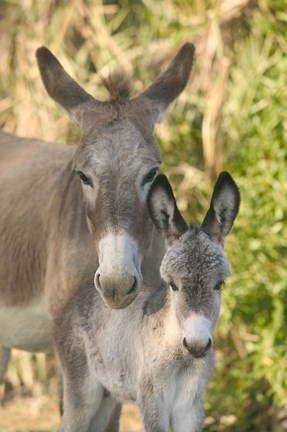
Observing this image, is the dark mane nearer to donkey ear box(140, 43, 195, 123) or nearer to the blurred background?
donkey ear box(140, 43, 195, 123)

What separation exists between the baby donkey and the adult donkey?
0.21 m

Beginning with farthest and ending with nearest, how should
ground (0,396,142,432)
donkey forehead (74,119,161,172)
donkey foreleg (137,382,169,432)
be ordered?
ground (0,396,142,432)
donkey forehead (74,119,161,172)
donkey foreleg (137,382,169,432)

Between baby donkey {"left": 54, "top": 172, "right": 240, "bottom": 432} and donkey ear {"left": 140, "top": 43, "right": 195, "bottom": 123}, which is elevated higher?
donkey ear {"left": 140, "top": 43, "right": 195, "bottom": 123}

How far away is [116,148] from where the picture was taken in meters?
5.39

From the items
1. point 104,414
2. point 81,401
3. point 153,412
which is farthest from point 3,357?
point 153,412

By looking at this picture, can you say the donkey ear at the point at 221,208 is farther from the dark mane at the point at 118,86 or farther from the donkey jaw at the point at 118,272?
the dark mane at the point at 118,86

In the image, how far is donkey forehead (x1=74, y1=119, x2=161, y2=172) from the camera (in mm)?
5348

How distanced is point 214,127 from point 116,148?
3.14 meters

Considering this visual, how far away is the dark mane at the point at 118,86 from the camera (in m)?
5.76

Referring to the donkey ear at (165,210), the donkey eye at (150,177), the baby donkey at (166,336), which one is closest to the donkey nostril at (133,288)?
the baby donkey at (166,336)

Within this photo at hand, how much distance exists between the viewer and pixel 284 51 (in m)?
7.91

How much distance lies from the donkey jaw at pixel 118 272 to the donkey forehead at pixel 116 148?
396mm

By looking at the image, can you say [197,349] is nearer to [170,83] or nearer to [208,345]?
[208,345]

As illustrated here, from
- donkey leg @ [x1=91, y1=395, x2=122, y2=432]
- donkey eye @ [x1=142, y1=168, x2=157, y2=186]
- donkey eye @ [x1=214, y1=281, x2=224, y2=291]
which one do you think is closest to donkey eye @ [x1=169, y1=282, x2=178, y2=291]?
donkey eye @ [x1=214, y1=281, x2=224, y2=291]
